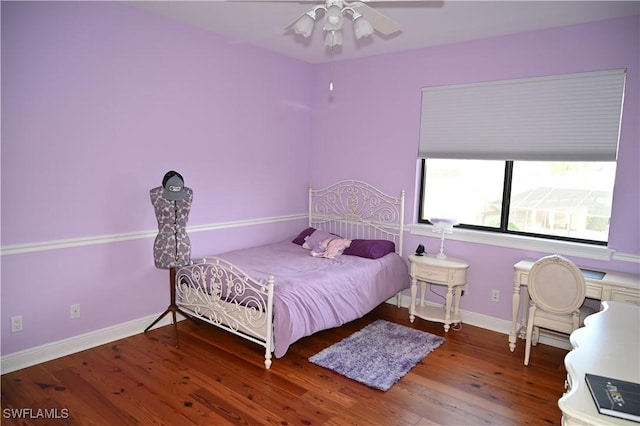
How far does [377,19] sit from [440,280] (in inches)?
100

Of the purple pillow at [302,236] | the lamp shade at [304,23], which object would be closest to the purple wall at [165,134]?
the purple pillow at [302,236]

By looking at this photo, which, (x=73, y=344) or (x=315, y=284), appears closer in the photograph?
(x=73, y=344)

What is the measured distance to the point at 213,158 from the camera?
4176mm

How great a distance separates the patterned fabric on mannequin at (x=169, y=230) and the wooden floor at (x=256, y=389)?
0.73 meters

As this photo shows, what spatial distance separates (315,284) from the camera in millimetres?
Result: 3430

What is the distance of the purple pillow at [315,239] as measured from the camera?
4.66 meters

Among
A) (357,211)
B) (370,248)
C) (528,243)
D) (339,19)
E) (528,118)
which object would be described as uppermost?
(339,19)

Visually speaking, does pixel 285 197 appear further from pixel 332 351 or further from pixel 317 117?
pixel 332 351

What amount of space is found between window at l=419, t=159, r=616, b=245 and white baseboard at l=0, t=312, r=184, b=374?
3.09 m

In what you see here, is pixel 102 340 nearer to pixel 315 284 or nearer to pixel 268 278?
pixel 268 278

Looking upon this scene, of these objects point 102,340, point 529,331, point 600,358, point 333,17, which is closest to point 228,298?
point 102,340

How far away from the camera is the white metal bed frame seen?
3203mm

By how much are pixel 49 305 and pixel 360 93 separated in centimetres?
372

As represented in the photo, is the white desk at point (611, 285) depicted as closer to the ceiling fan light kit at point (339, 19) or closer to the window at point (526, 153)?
the window at point (526, 153)
